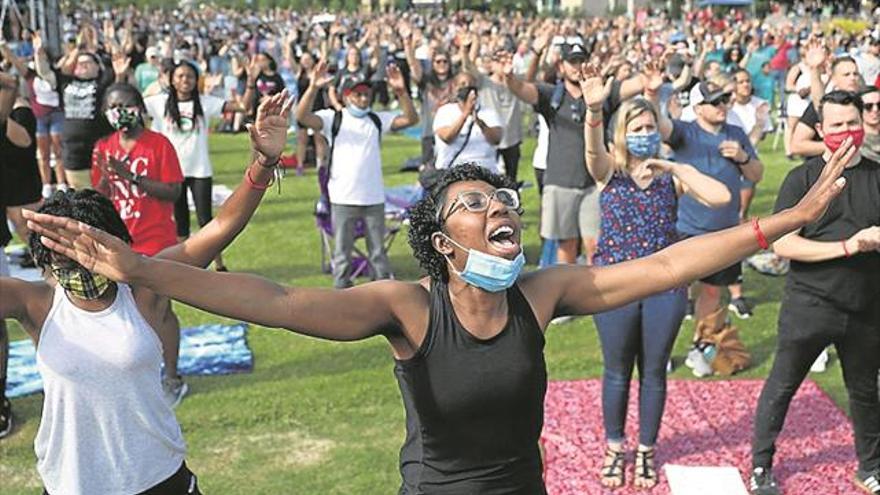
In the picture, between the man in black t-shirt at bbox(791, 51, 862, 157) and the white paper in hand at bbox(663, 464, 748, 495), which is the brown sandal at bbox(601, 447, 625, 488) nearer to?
the white paper in hand at bbox(663, 464, 748, 495)

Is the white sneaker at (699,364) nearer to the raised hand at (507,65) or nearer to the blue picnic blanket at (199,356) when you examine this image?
the raised hand at (507,65)

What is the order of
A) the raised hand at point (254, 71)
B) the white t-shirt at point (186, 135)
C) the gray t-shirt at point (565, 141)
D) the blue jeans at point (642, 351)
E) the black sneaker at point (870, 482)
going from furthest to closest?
the raised hand at point (254, 71) → the white t-shirt at point (186, 135) → the gray t-shirt at point (565, 141) → the black sneaker at point (870, 482) → the blue jeans at point (642, 351)

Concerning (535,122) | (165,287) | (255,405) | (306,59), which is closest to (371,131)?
(255,405)

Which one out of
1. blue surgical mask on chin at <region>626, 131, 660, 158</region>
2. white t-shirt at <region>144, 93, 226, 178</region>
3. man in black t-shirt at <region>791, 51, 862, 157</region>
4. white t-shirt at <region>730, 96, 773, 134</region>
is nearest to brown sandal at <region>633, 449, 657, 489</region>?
blue surgical mask on chin at <region>626, 131, 660, 158</region>

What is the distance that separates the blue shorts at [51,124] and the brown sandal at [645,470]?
10.4m

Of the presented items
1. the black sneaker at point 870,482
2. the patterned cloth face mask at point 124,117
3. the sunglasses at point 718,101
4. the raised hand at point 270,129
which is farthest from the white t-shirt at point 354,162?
the raised hand at point 270,129

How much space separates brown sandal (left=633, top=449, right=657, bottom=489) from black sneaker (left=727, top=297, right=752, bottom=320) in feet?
10.8

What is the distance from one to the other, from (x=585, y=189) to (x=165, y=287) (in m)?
6.02

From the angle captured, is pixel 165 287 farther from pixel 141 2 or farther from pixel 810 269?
pixel 141 2

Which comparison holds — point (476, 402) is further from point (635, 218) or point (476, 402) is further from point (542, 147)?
point (542, 147)

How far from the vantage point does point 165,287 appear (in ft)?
9.14

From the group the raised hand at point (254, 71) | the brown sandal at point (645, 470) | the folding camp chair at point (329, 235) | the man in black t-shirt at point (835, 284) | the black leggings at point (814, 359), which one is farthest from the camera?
the raised hand at point (254, 71)

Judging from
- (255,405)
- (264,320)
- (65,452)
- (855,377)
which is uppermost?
(264,320)

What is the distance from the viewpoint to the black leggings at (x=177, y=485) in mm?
3641
